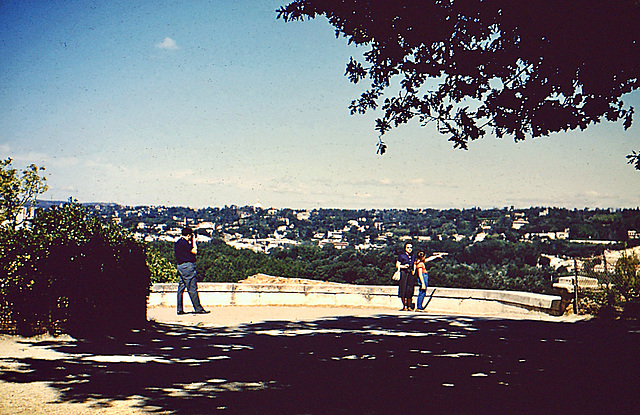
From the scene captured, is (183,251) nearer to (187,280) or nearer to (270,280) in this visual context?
(187,280)

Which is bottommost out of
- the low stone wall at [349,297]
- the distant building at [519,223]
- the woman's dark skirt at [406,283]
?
the low stone wall at [349,297]

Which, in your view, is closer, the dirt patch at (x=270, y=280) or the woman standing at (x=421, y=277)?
the woman standing at (x=421, y=277)

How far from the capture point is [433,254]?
95.0 feet

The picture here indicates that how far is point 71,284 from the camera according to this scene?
941cm

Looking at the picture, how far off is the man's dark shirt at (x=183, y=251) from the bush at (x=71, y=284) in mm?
1978

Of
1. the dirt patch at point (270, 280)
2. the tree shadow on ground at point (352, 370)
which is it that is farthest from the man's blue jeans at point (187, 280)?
the dirt patch at point (270, 280)

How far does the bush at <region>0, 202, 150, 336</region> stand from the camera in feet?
29.7

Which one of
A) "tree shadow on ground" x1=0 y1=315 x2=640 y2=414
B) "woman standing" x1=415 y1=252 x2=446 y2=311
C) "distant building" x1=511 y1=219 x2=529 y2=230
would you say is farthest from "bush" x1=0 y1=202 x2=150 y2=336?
"distant building" x1=511 y1=219 x2=529 y2=230

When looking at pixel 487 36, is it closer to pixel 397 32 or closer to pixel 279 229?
pixel 397 32

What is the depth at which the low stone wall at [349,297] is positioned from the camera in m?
14.3

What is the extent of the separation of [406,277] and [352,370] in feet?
23.8

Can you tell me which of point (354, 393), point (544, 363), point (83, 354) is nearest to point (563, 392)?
point (544, 363)

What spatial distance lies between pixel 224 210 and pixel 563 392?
39500 millimetres

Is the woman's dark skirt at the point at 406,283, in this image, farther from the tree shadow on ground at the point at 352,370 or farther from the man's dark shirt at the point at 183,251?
the man's dark shirt at the point at 183,251
